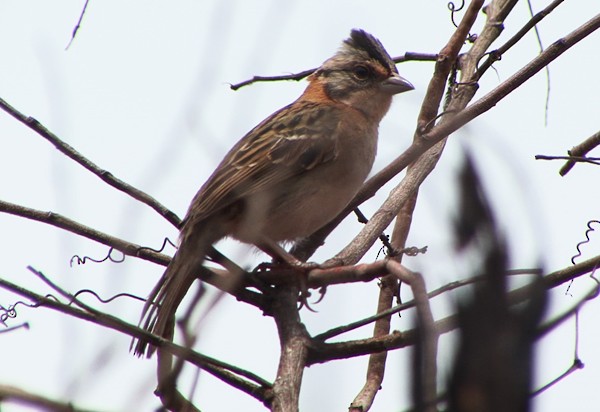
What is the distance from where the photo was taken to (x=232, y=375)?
2482 millimetres

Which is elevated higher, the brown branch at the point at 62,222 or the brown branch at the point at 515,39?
the brown branch at the point at 515,39

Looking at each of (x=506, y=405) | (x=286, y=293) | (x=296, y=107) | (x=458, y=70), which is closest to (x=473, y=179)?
(x=506, y=405)

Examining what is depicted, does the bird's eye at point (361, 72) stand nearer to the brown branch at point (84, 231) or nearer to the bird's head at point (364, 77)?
the bird's head at point (364, 77)

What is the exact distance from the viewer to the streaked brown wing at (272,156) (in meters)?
4.82

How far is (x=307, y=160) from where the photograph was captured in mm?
5180

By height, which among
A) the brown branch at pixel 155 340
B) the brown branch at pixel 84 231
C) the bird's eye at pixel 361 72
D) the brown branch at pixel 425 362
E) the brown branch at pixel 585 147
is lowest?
the brown branch at pixel 425 362

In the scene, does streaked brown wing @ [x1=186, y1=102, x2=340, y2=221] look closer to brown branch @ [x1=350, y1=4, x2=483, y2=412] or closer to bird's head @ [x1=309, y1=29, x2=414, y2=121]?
bird's head @ [x1=309, y1=29, x2=414, y2=121]

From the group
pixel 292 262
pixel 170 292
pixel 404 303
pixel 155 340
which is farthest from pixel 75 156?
pixel 404 303

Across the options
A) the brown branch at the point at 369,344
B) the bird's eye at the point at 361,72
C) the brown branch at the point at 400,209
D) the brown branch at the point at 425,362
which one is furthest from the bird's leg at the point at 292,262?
the bird's eye at the point at 361,72

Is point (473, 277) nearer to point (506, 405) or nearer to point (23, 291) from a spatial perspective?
point (506, 405)

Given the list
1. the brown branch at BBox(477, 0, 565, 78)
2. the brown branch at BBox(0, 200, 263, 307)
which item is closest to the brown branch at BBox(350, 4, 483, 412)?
the brown branch at BBox(477, 0, 565, 78)

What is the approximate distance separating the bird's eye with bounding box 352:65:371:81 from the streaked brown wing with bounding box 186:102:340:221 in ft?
1.49

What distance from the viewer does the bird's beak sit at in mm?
5910

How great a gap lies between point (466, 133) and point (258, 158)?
Answer: 3.97m
